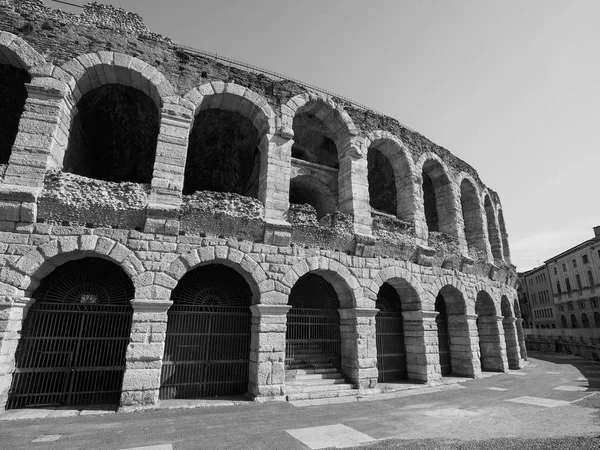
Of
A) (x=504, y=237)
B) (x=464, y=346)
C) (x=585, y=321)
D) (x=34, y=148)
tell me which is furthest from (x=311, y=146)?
(x=585, y=321)

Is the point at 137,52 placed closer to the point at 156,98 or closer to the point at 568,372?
the point at 156,98

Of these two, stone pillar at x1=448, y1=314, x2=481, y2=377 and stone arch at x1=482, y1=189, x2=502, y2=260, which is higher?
stone arch at x1=482, y1=189, x2=502, y2=260

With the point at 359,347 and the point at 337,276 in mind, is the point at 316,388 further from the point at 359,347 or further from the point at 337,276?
the point at 337,276

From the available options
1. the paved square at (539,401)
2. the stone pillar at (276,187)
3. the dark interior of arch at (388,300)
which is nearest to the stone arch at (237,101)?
the stone pillar at (276,187)

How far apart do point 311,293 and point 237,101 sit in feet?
19.6

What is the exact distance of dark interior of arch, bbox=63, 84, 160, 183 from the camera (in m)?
10.1

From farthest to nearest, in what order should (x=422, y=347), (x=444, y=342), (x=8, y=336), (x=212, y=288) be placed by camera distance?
(x=444, y=342), (x=422, y=347), (x=212, y=288), (x=8, y=336)

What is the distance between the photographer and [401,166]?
1142 cm

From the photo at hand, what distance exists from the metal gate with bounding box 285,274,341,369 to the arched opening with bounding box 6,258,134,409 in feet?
13.2

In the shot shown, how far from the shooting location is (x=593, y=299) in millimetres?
30906

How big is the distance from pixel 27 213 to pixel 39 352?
2.77m

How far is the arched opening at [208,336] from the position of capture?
7375 millimetres

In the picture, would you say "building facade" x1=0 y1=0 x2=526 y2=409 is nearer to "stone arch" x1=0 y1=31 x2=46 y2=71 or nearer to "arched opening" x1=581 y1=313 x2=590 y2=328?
"stone arch" x1=0 y1=31 x2=46 y2=71

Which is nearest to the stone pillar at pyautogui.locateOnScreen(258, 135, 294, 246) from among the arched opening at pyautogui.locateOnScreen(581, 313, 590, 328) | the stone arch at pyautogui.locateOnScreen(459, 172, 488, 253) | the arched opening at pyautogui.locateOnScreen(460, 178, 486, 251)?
the stone arch at pyautogui.locateOnScreen(459, 172, 488, 253)
